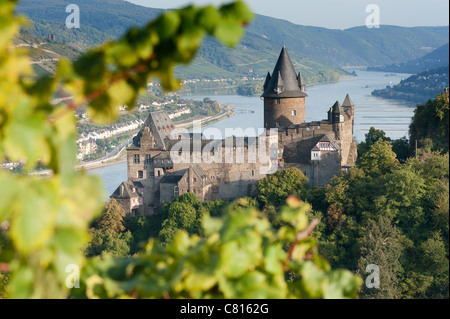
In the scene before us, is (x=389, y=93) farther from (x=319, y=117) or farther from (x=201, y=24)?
(x=201, y=24)

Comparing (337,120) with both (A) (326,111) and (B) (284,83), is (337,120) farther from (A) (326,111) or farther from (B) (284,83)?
(A) (326,111)

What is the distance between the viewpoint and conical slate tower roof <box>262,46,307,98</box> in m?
26.0

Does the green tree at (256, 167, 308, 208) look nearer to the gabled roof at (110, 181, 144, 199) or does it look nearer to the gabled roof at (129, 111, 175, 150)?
the gabled roof at (129, 111, 175, 150)

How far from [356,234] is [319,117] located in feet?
94.6

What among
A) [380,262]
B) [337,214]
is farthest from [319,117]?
[380,262]

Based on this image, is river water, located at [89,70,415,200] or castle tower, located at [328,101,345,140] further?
river water, located at [89,70,415,200]

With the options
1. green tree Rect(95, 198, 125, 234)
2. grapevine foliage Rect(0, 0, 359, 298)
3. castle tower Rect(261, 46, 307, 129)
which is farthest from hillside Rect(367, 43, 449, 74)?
grapevine foliage Rect(0, 0, 359, 298)

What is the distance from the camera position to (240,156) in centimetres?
2375

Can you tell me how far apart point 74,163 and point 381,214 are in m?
18.3

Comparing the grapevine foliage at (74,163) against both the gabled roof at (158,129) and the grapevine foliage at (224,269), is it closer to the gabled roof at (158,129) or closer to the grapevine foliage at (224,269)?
the grapevine foliage at (224,269)

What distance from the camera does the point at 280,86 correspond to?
2609 cm

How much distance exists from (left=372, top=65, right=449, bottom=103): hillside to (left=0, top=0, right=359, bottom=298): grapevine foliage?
62.7 m

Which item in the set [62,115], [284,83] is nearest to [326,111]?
[284,83]

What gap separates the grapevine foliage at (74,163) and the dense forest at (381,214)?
1348 cm
